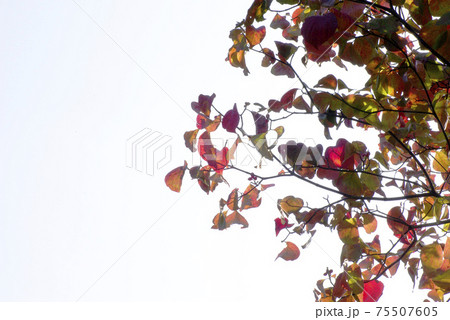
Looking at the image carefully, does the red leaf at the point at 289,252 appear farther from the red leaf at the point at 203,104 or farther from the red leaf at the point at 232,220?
the red leaf at the point at 203,104

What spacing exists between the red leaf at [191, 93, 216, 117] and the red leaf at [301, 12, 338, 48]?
0.33 metres

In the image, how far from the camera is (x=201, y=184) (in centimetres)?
101

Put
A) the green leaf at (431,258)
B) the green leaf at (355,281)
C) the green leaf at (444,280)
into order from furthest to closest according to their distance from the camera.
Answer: the green leaf at (355,281) → the green leaf at (431,258) → the green leaf at (444,280)

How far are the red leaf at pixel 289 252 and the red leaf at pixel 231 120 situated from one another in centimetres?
35

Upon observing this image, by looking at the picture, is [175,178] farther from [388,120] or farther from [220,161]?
[388,120]

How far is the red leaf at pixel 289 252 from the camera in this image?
103 centimetres

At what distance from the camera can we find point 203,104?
0.99 meters

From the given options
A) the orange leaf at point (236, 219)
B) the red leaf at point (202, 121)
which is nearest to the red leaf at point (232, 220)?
the orange leaf at point (236, 219)

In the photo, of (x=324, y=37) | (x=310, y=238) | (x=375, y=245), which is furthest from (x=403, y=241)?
(x=324, y=37)

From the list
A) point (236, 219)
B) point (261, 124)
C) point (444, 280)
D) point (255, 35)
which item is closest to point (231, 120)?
point (261, 124)

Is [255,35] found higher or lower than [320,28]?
higher

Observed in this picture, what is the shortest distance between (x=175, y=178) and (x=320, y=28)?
1.62 feet

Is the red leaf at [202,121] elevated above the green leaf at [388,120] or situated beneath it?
elevated above

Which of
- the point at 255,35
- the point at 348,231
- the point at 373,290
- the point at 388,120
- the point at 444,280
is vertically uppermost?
the point at 255,35
